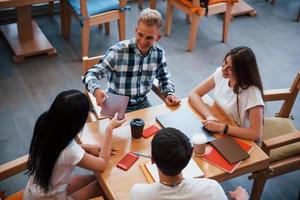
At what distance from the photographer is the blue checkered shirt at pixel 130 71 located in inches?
88.7

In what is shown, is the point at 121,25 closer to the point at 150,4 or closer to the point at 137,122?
the point at 150,4

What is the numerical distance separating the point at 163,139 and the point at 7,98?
2.16 m

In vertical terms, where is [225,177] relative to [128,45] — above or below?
below

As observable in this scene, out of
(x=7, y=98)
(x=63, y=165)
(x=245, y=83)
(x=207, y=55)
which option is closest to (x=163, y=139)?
(x=63, y=165)

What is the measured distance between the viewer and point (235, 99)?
2158 mm

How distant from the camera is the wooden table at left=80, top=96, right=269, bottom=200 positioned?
1.73 meters

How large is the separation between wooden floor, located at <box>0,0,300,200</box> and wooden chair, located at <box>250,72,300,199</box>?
1.40ft

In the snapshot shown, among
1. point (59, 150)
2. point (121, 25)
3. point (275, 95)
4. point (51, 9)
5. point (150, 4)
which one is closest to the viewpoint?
point (59, 150)

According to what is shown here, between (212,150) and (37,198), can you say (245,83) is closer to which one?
(212,150)

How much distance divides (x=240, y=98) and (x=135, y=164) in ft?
2.19

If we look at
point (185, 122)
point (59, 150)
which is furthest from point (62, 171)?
point (185, 122)

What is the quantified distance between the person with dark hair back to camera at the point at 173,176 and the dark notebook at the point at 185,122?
51cm

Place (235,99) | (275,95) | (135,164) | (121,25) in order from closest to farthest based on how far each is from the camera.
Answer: (135,164) < (235,99) < (275,95) < (121,25)

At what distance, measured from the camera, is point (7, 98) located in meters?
3.27
